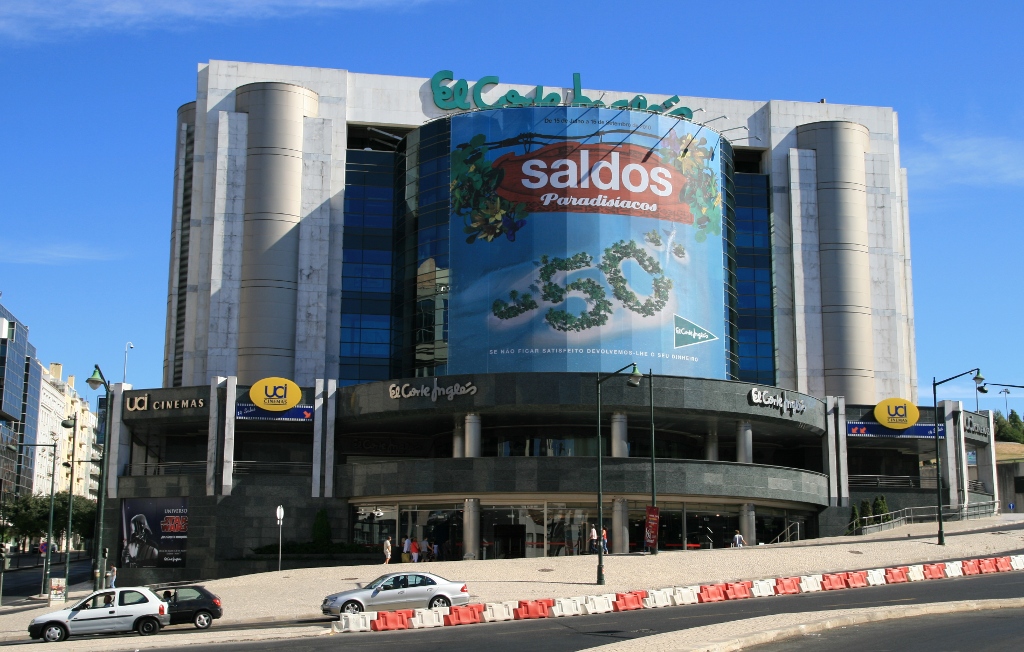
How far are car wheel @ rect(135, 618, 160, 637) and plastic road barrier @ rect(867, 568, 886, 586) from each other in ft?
82.3

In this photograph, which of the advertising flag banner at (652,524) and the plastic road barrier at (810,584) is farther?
the advertising flag banner at (652,524)

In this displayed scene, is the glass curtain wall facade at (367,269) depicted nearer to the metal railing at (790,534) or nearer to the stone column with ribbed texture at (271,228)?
the stone column with ribbed texture at (271,228)

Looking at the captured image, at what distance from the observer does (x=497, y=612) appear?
1425 inches

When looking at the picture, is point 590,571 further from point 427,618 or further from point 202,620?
point 202,620

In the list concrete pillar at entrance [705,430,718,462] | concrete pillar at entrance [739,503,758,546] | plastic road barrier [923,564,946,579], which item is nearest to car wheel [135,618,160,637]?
plastic road barrier [923,564,946,579]

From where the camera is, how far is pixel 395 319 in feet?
256

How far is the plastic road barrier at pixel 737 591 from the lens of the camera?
40344 mm

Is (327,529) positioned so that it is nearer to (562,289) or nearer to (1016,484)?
(562,289)

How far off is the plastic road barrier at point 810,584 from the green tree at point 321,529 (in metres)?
30.5

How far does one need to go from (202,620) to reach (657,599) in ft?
48.4

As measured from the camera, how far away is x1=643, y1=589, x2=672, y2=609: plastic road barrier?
3828 centimetres

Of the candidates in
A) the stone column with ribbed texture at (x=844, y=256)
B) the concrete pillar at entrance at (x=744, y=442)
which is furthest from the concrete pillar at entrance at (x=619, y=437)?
the stone column with ribbed texture at (x=844, y=256)

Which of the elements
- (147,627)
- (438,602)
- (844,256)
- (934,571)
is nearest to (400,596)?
(438,602)

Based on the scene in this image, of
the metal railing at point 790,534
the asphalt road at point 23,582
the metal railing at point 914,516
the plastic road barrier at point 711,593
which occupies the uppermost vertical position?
the metal railing at point 914,516
